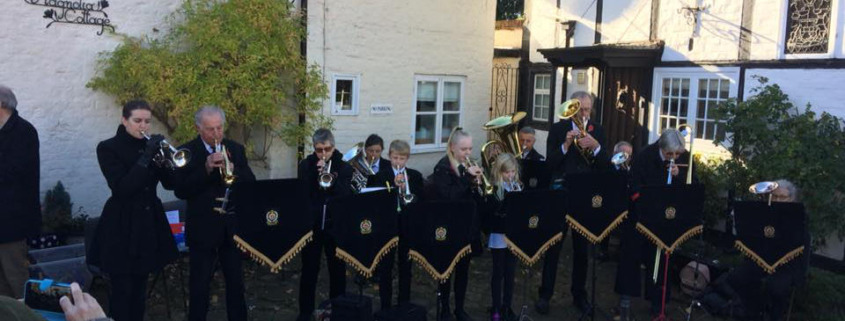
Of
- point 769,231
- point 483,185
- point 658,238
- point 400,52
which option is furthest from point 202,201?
point 400,52

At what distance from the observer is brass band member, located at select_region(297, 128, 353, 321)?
18.3 feet

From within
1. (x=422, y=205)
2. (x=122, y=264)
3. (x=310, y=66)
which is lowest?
(x=122, y=264)

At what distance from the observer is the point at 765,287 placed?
5910 millimetres

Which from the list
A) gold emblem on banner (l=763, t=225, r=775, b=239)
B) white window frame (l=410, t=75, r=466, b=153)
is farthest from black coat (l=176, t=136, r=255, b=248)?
white window frame (l=410, t=75, r=466, b=153)

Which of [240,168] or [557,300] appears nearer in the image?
[240,168]

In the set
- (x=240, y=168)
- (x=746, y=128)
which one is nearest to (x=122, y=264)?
(x=240, y=168)

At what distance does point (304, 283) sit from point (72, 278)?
225 cm

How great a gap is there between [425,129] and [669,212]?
6.06 m

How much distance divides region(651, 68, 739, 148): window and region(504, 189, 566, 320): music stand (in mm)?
4652

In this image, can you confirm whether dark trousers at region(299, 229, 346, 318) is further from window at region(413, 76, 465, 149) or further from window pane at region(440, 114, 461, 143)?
window pane at region(440, 114, 461, 143)

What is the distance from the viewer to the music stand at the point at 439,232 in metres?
5.05

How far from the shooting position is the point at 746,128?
8.33m

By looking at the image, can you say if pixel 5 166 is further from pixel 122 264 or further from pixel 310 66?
pixel 310 66

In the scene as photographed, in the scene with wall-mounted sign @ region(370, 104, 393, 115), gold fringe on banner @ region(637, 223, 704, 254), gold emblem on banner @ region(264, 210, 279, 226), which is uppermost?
wall-mounted sign @ region(370, 104, 393, 115)
